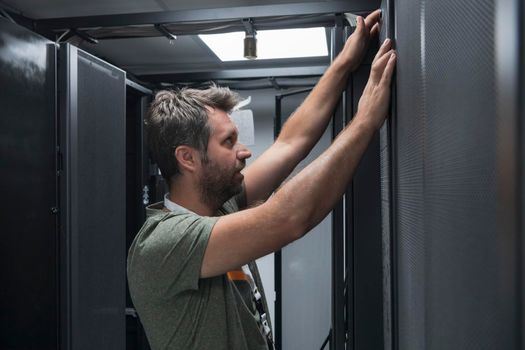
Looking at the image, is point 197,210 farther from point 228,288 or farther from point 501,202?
point 501,202

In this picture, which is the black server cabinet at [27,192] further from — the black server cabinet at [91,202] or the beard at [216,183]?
the beard at [216,183]

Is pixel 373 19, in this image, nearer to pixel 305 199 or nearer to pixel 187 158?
pixel 305 199

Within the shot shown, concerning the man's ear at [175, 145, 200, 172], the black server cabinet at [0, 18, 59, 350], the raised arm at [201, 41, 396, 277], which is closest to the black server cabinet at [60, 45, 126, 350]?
the black server cabinet at [0, 18, 59, 350]

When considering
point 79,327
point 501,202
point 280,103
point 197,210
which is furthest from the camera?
point 280,103

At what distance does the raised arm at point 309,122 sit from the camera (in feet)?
3.33

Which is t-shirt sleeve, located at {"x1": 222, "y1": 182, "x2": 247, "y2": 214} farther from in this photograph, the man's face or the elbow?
the elbow

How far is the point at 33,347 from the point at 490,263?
5.92 ft

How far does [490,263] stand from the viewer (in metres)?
0.27

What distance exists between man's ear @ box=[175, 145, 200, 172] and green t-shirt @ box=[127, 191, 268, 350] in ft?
0.50

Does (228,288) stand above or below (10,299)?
above

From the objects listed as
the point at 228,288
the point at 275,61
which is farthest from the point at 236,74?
the point at 228,288

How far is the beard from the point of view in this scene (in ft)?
4.21

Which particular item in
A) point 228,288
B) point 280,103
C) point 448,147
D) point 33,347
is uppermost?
point 280,103

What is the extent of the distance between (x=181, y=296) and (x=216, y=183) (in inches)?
11.9
